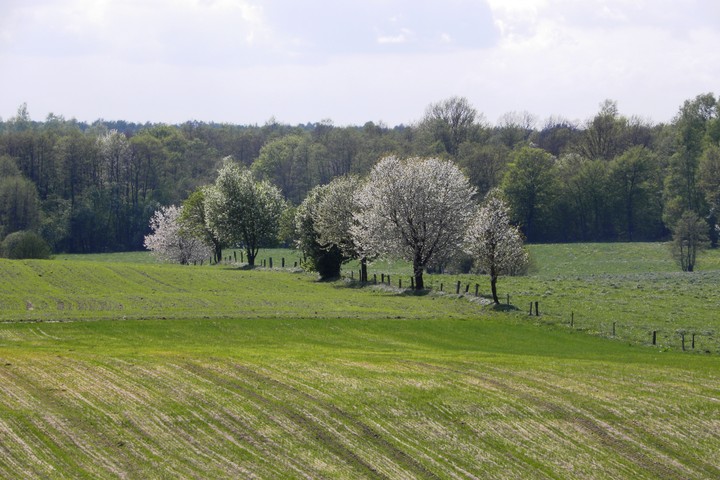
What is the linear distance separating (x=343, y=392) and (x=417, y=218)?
44883 millimetres

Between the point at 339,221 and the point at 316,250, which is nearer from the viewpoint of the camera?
the point at 339,221

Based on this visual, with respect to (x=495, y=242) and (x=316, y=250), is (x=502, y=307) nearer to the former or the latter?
(x=495, y=242)

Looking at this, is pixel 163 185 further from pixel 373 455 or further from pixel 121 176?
pixel 373 455

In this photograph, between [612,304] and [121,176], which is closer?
[612,304]

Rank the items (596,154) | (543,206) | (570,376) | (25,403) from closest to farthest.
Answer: (25,403), (570,376), (543,206), (596,154)

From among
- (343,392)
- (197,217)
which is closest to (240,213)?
(197,217)

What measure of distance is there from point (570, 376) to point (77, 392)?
67.0 feet

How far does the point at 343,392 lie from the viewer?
112 feet

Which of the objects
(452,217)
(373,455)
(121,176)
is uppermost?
(121,176)

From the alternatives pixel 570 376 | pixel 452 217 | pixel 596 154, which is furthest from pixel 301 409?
pixel 596 154

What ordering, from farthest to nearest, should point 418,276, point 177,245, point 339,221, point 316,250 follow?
point 177,245 < point 316,250 < point 339,221 < point 418,276

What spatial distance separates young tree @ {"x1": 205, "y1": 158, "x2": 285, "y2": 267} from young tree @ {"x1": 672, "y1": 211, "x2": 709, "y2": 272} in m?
47.3

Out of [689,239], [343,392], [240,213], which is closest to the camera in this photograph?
[343,392]

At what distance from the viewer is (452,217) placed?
3068 inches
